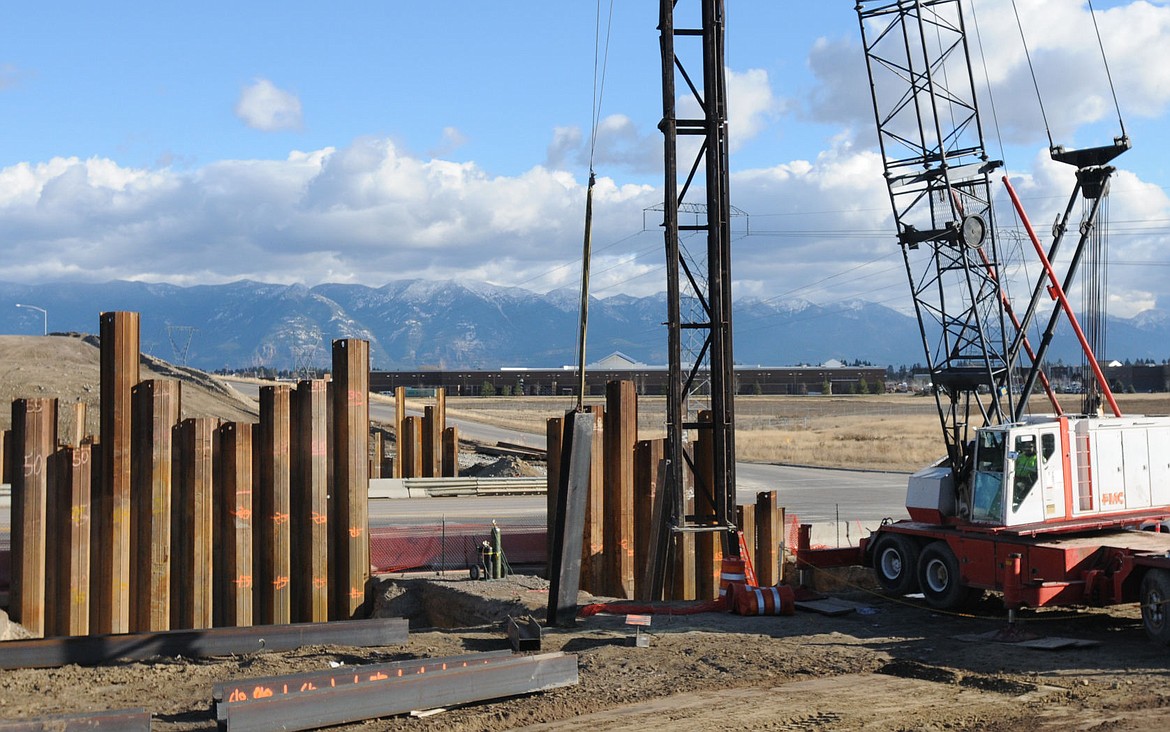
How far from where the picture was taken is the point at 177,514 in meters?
15.3

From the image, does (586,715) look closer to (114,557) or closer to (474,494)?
(114,557)

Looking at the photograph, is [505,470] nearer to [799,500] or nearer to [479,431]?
[799,500]

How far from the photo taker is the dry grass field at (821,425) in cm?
4953

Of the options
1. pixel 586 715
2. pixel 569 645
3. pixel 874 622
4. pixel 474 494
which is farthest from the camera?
pixel 474 494

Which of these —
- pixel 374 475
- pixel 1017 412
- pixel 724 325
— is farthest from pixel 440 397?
pixel 724 325

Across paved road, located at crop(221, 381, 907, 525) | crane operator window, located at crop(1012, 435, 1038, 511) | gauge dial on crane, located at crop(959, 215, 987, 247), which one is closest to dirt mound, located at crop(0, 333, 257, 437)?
paved road, located at crop(221, 381, 907, 525)

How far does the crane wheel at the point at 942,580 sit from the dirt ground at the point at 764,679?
2.50ft

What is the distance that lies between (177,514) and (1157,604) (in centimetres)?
1218

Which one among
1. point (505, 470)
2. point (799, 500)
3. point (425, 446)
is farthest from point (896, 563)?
point (505, 470)

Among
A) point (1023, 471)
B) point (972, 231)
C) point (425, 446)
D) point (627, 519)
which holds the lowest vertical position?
point (627, 519)

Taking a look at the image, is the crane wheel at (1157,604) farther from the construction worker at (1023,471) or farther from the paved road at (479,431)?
the paved road at (479,431)

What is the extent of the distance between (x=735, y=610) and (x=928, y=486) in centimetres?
381

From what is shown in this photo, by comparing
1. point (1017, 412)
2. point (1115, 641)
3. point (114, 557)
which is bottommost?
point (1115, 641)

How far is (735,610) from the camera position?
1462 centimetres
